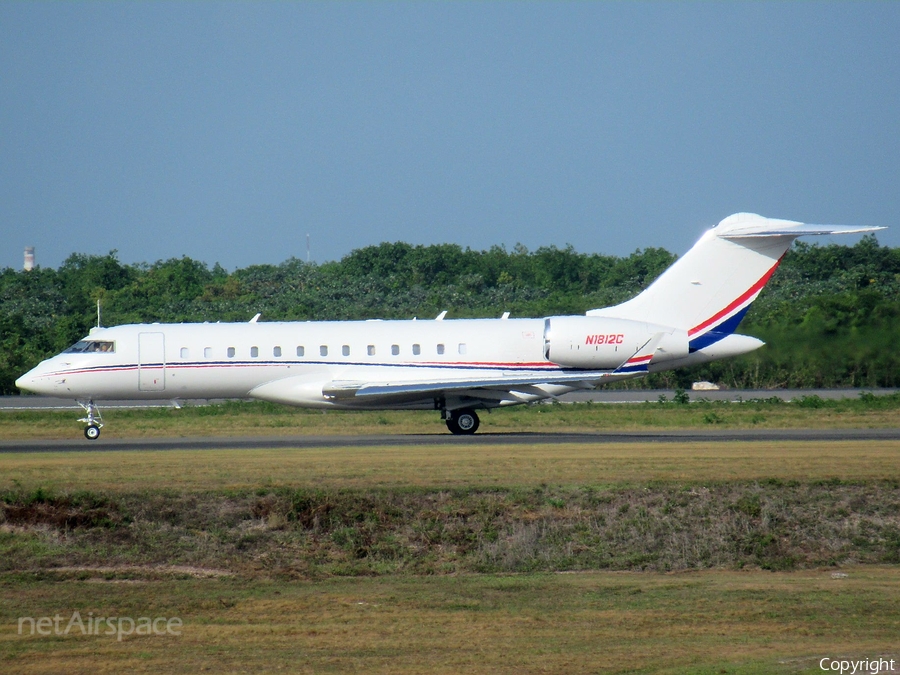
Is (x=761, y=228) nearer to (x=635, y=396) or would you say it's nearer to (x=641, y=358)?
(x=641, y=358)

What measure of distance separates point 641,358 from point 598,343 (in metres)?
1.20

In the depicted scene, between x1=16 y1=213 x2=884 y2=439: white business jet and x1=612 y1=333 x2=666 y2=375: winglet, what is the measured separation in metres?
0.03

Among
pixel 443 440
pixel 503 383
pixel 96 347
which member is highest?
pixel 96 347

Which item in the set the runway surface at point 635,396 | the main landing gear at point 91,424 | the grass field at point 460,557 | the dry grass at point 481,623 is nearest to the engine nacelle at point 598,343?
the grass field at point 460,557

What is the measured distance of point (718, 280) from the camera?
1120 inches

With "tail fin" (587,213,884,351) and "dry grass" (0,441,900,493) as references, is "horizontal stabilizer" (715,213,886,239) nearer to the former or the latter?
"tail fin" (587,213,884,351)

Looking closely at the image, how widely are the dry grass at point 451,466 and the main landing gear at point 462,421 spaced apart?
12.3 ft

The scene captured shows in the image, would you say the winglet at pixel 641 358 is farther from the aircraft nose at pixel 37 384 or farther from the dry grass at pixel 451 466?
the aircraft nose at pixel 37 384

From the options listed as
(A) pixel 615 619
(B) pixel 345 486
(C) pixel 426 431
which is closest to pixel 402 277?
(C) pixel 426 431

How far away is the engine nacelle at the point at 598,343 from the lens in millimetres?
27656

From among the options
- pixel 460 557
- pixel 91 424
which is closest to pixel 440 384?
pixel 91 424

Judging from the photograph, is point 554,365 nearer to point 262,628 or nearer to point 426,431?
point 426,431

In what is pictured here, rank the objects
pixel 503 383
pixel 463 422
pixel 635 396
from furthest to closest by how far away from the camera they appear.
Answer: pixel 635 396 → pixel 463 422 → pixel 503 383

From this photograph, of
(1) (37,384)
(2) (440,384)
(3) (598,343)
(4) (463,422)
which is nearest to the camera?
(2) (440,384)
